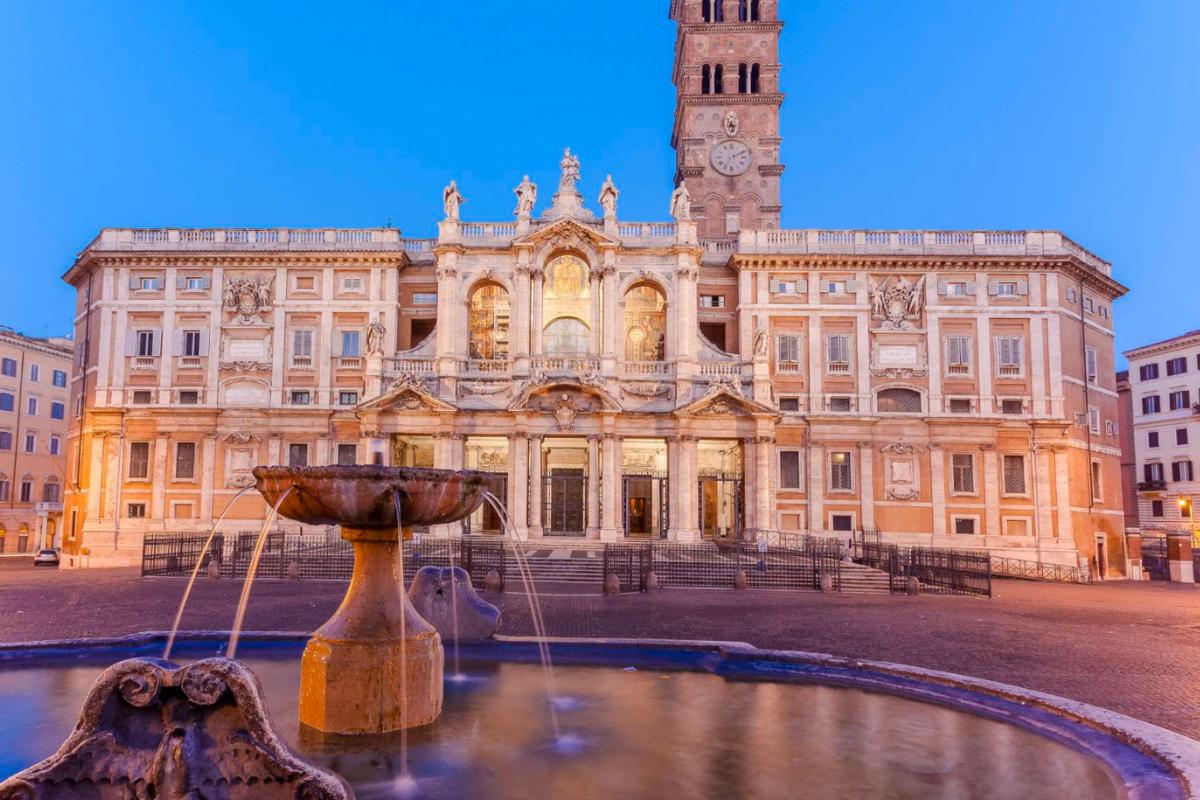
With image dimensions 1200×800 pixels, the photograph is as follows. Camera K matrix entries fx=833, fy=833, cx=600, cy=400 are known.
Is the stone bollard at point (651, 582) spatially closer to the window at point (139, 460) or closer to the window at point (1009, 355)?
the window at point (1009, 355)

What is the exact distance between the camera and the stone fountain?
6.85m

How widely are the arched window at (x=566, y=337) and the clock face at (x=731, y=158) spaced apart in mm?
15810

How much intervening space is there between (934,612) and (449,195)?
27.6 metres

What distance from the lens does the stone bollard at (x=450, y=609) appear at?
10.8 meters

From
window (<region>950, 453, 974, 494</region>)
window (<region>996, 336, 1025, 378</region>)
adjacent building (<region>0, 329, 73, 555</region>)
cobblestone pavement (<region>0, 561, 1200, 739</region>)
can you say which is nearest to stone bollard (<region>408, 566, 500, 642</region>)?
cobblestone pavement (<region>0, 561, 1200, 739</region>)

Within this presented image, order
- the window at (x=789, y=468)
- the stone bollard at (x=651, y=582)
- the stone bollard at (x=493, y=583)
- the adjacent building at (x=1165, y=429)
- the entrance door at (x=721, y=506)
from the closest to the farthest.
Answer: the stone bollard at (x=493, y=583)
the stone bollard at (x=651, y=582)
the entrance door at (x=721, y=506)
the window at (x=789, y=468)
the adjacent building at (x=1165, y=429)

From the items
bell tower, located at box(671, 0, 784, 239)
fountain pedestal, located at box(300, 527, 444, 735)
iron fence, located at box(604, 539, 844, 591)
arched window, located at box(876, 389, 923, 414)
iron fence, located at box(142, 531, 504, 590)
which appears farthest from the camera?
bell tower, located at box(671, 0, 784, 239)

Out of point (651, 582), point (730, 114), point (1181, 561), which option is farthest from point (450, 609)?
point (730, 114)

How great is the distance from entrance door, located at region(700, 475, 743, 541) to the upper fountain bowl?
29.7 meters

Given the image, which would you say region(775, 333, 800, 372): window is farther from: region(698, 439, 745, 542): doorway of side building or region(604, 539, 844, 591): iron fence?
region(604, 539, 844, 591): iron fence

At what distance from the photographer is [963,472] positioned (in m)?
37.4

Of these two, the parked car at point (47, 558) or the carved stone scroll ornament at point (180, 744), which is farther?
the parked car at point (47, 558)

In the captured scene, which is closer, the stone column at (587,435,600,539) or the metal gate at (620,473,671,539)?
the stone column at (587,435,600,539)

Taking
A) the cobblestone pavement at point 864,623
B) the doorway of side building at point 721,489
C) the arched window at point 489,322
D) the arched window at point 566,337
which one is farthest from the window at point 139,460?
the doorway of side building at point 721,489
